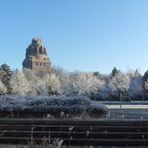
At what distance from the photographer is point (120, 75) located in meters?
99.7

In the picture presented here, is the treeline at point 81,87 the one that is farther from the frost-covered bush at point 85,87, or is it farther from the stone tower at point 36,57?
the stone tower at point 36,57

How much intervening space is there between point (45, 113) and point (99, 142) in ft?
33.7

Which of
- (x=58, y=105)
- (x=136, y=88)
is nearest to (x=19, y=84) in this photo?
(x=136, y=88)

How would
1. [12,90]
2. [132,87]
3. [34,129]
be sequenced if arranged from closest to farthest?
[34,129], [12,90], [132,87]

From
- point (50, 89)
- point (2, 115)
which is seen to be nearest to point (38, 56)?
point (50, 89)

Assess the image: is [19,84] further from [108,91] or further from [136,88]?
[136,88]

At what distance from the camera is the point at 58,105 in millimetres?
23953

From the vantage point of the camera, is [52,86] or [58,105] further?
[52,86]

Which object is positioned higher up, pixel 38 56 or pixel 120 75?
pixel 38 56

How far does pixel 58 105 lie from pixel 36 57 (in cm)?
15516

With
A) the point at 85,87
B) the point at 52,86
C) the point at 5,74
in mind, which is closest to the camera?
the point at 85,87

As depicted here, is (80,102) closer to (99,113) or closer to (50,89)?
(99,113)

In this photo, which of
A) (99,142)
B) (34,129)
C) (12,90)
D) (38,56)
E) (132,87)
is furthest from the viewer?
(38,56)

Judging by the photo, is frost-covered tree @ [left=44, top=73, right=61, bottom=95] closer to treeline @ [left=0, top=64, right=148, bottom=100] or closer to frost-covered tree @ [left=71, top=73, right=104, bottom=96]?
treeline @ [left=0, top=64, right=148, bottom=100]
